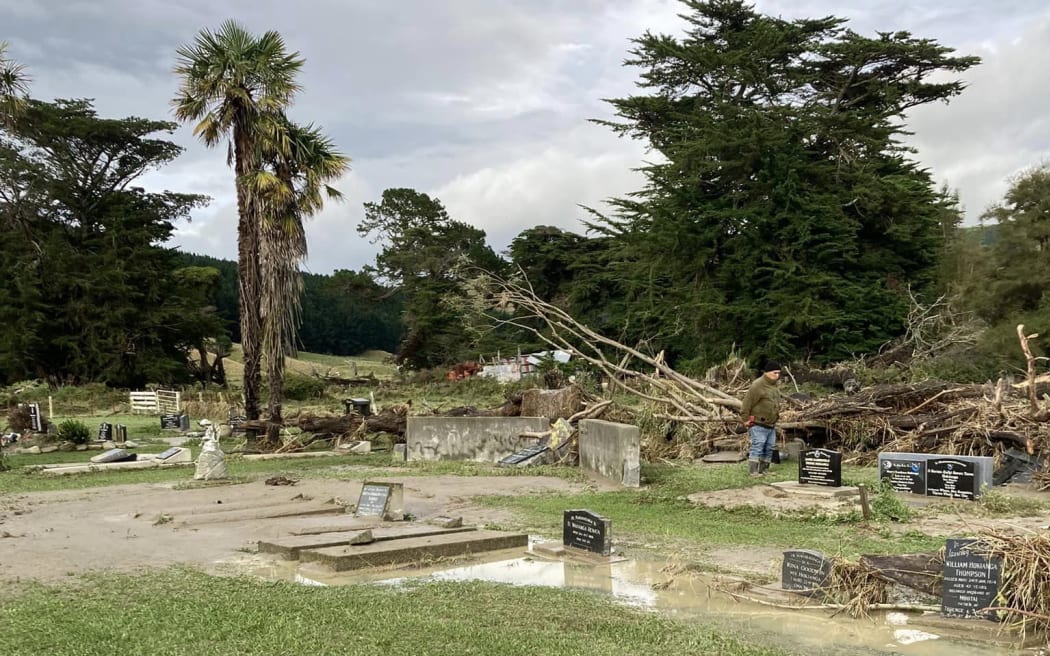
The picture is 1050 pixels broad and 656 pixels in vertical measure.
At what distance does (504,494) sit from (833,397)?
7922mm

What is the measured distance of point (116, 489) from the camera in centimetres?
1532

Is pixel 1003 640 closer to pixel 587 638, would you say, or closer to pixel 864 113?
pixel 587 638

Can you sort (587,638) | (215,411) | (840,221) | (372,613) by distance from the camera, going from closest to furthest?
(587,638)
(372,613)
(215,411)
(840,221)

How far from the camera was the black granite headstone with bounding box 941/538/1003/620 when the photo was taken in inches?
254

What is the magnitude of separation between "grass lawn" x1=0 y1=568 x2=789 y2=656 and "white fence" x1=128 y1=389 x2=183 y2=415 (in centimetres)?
2863

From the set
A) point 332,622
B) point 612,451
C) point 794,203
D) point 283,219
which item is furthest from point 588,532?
point 794,203

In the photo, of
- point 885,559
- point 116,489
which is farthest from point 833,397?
point 116,489

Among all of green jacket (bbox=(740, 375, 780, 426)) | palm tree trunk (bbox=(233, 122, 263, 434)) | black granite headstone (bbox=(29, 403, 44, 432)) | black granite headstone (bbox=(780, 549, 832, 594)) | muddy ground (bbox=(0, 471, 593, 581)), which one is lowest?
muddy ground (bbox=(0, 471, 593, 581))

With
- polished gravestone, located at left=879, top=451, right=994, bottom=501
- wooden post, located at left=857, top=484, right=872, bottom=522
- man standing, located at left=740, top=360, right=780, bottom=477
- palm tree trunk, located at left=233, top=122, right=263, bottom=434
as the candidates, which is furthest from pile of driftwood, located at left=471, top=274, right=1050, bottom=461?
palm tree trunk, located at left=233, top=122, right=263, bottom=434

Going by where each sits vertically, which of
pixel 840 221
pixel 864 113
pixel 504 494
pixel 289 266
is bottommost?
pixel 504 494

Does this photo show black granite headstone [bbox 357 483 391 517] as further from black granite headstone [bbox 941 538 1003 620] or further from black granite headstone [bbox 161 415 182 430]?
black granite headstone [bbox 161 415 182 430]

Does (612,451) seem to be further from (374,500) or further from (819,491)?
(374,500)

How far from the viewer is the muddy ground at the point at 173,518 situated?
9320mm

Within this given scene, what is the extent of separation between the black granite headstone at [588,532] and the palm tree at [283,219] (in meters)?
13.1
